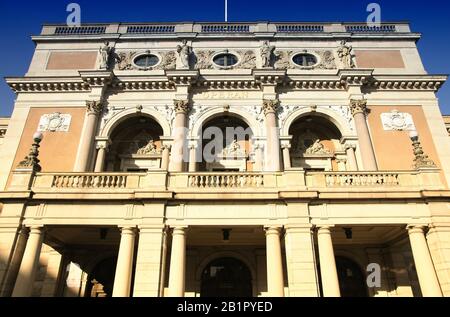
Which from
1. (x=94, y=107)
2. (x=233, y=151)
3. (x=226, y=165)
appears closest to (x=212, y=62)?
(x=233, y=151)

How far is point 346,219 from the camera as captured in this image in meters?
12.9

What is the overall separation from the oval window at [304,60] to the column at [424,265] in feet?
53.3

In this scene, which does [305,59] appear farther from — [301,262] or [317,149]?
[301,262]

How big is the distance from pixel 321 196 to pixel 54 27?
1042 inches

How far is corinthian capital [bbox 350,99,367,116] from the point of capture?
22.5 metres

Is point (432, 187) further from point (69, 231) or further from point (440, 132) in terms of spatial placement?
point (69, 231)

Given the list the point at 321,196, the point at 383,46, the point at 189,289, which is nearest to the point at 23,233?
the point at 189,289

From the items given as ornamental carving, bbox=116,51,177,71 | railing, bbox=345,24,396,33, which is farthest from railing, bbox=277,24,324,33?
ornamental carving, bbox=116,51,177,71

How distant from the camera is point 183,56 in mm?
24891

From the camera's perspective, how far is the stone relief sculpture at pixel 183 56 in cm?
2452

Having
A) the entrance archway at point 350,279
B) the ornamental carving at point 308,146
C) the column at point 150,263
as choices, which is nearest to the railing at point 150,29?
the ornamental carving at point 308,146

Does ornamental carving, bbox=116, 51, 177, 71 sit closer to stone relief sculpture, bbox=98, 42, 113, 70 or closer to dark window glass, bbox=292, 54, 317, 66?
stone relief sculpture, bbox=98, 42, 113, 70

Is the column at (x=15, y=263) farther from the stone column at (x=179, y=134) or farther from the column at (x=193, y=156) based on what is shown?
the column at (x=193, y=156)

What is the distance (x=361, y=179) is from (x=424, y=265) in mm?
3926
